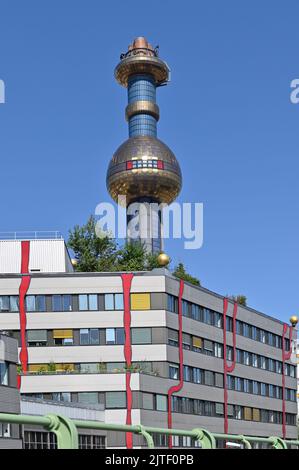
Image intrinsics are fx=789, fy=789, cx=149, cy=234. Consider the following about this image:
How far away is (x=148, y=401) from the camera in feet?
197

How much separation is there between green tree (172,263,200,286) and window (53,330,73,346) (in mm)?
33237

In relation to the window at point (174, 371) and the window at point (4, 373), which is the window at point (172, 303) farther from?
the window at point (4, 373)

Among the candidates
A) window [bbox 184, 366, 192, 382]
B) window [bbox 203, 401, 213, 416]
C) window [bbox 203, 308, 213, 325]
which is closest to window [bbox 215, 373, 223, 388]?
window [bbox 203, 401, 213, 416]

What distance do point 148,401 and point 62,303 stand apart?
34.2ft

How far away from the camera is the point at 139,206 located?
480 ft

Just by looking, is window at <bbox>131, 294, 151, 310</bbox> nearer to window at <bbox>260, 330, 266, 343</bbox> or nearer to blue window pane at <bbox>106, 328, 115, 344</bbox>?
blue window pane at <bbox>106, 328, 115, 344</bbox>

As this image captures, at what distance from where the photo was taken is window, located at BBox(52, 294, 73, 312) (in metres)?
63.1

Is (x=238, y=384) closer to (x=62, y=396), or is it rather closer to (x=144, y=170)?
(x=62, y=396)

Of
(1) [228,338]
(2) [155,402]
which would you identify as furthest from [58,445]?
(1) [228,338]

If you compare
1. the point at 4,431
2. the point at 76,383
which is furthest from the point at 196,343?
the point at 4,431

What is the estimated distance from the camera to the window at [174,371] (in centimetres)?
6331

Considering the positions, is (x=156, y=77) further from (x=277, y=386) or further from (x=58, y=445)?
(x=58, y=445)

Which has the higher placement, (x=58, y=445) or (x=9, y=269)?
(x=9, y=269)
